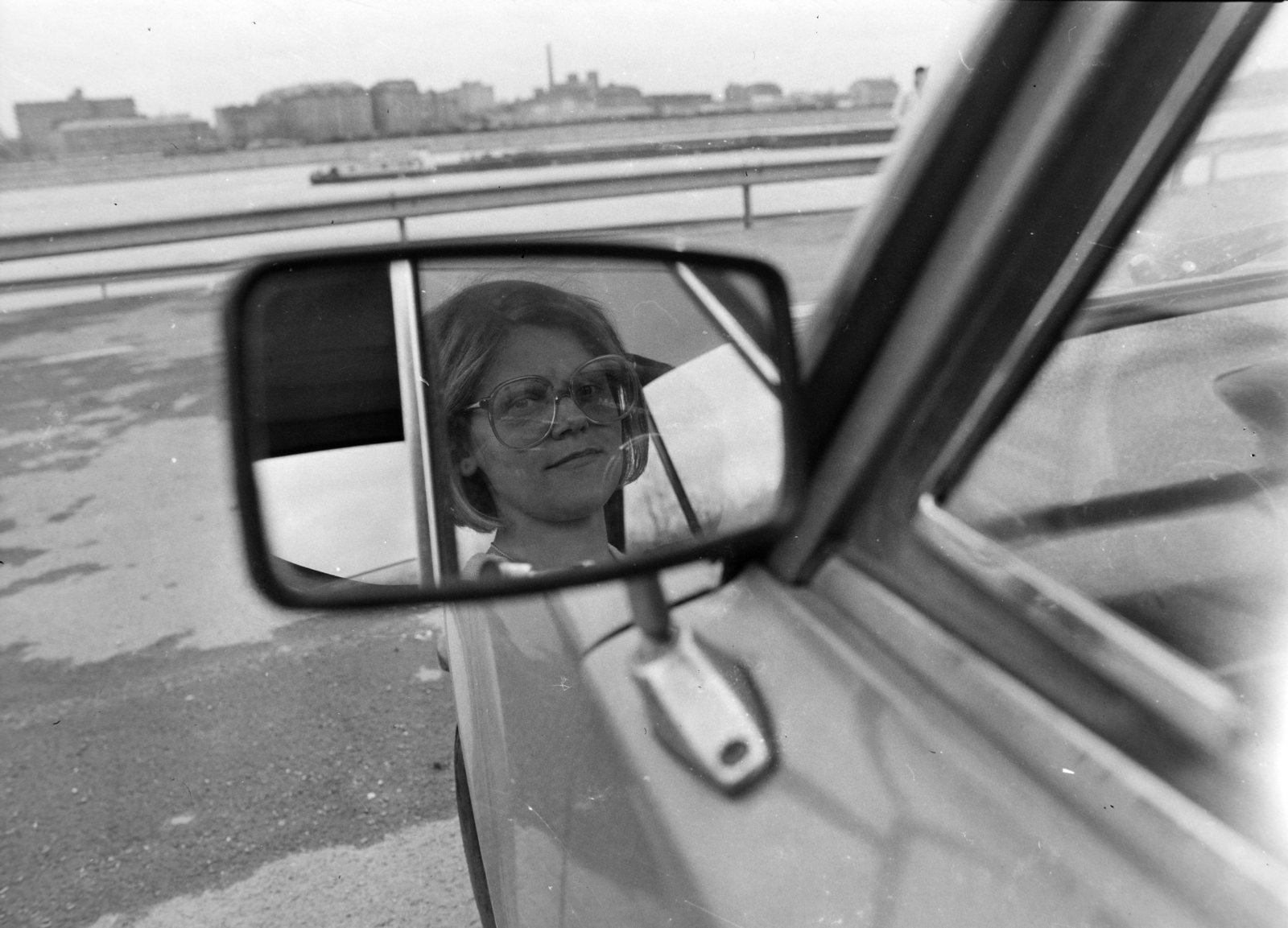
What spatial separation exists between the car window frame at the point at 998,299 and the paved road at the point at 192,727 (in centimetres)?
23

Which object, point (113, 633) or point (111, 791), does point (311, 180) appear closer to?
point (113, 633)

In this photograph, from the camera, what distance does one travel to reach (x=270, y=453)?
4.77 ft

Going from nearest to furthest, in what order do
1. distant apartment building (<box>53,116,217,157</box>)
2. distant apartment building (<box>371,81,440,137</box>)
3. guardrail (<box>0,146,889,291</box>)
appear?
distant apartment building (<box>371,81,440,137</box>), distant apartment building (<box>53,116,217,157</box>), guardrail (<box>0,146,889,291</box>)

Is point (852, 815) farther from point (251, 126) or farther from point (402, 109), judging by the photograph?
point (251, 126)

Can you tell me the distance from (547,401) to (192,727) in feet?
9.84

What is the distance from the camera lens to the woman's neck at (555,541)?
4.65 feet

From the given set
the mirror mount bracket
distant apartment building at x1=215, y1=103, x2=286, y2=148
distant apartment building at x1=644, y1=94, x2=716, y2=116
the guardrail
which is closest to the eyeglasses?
the mirror mount bracket

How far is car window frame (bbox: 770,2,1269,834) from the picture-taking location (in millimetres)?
940

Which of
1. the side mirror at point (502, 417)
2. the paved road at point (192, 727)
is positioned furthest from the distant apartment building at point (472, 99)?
the side mirror at point (502, 417)

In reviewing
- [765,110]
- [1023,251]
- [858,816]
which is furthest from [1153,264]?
[765,110]

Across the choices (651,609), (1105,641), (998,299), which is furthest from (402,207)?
(1105,641)

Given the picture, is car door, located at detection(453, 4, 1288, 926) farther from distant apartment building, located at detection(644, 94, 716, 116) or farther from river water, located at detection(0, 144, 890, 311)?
river water, located at detection(0, 144, 890, 311)

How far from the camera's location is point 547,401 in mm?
1354

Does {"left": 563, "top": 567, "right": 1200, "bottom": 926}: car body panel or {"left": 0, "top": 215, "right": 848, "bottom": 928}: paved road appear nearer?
{"left": 563, "top": 567, "right": 1200, "bottom": 926}: car body panel
